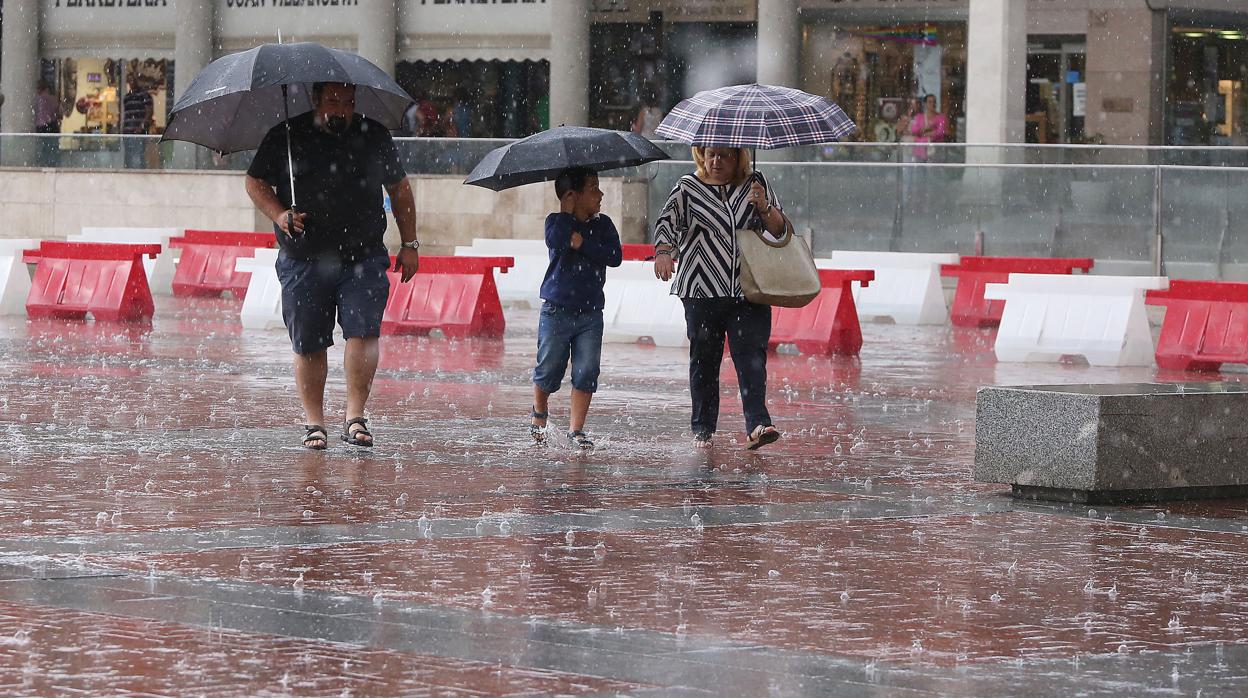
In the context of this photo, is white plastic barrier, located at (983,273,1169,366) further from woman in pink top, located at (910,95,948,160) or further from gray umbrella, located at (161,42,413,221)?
woman in pink top, located at (910,95,948,160)

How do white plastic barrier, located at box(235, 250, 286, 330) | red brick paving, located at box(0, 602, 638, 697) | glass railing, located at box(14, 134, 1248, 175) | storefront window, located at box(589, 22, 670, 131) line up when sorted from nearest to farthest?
red brick paving, located at box(0, 602, 638, 697) → white plastic barrier, located at box(235, 250, 286, 330) → glass railing, located at box(14, 134, 1248, 175) → storefront window, located at box(589, 22, 670, 131)

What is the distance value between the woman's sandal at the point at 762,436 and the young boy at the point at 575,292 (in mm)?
804

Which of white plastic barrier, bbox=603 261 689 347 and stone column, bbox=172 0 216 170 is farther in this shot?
stone column, bbox=172 0 216 170

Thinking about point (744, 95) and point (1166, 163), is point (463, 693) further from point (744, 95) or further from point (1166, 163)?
point (1166, 163)

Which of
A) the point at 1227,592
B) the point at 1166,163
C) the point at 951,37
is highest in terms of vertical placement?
the point at 951,37

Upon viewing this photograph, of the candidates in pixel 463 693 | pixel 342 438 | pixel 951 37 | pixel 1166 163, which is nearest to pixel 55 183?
pixel 951 37

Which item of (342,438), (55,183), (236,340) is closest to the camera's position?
(342,438)

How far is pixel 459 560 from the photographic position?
7.52m

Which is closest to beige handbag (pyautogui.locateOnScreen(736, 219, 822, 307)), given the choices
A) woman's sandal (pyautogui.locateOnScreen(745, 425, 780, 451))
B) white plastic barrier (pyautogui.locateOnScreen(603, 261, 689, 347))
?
woman's sandal (pyautogui.locateOnScreen(745, 425, 780, 451))

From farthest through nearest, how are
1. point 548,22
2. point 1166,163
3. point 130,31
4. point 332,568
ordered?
point 130,31
point 548,22
point 1166,163
point 332,568

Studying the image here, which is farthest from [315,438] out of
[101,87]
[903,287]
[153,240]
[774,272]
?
[101,87]

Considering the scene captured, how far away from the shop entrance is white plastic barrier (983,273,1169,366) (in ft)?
50.5

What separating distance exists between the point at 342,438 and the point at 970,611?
4881 millimetres

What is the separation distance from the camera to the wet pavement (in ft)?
19.1
